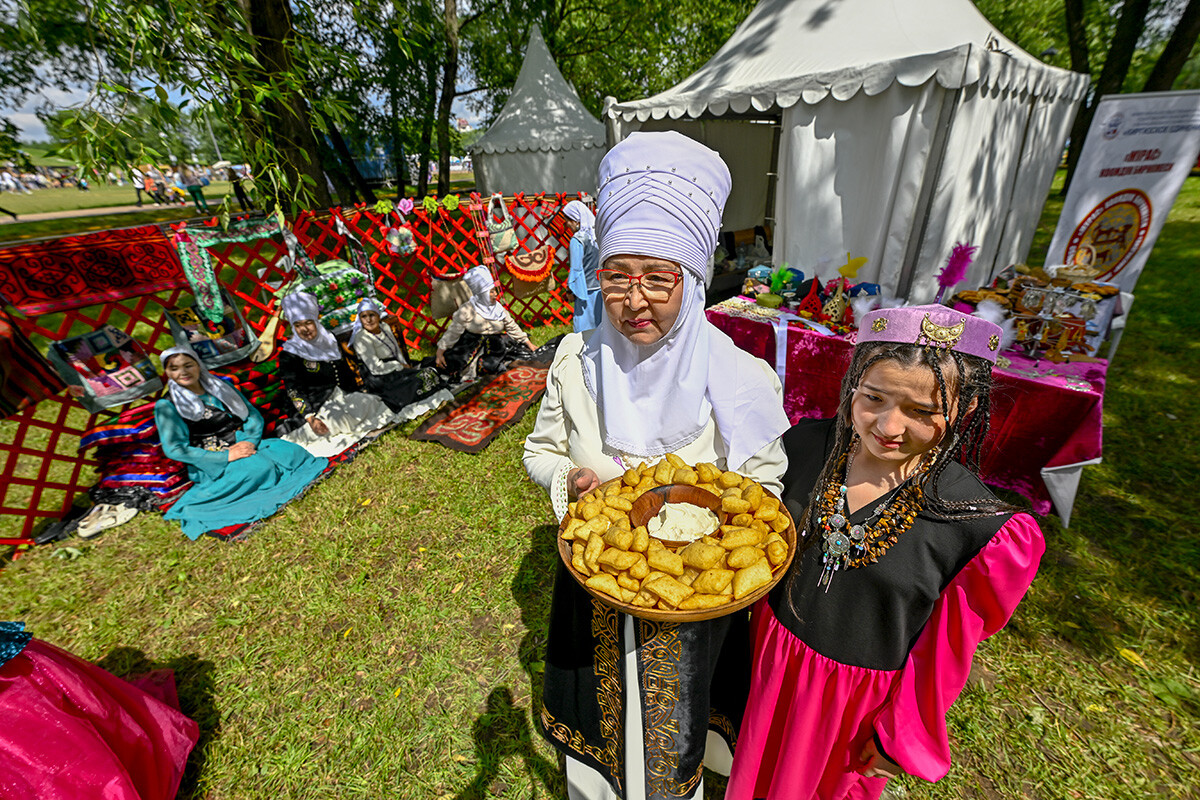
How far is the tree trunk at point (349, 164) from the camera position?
1147 centimetres

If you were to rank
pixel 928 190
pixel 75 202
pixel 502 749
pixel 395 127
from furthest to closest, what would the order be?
pixel 75 202, pixel 395 127, pixel 928 190, pixel 502 749

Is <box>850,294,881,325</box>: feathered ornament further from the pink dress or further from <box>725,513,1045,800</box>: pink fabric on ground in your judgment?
<box>725,513,1045,800</box>: pink fabric on ground

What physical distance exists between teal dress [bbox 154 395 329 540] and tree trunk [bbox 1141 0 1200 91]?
14.9 metres

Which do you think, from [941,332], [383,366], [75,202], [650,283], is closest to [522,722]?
[650,283]

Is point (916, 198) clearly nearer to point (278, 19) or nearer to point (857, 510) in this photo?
point (857, 510)

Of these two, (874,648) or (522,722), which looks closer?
(874,648)

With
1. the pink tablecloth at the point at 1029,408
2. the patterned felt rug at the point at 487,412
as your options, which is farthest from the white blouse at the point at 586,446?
the patterned felt rug at the point at 487,412

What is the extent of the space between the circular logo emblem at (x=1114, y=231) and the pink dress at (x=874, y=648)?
4920 millimetres

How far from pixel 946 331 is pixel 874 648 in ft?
3.09

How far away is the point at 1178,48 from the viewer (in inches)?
314

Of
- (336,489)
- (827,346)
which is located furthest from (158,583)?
(827,346)

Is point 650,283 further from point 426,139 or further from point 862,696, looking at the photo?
point 426,139

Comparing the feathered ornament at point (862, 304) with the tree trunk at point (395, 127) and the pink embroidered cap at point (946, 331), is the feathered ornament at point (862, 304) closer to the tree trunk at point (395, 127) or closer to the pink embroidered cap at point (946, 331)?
the pink embroidered cap at point (946, 331)

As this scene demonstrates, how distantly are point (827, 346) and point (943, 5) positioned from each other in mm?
4624
